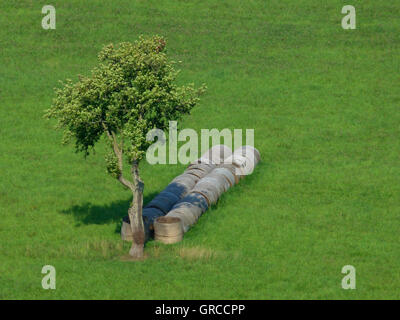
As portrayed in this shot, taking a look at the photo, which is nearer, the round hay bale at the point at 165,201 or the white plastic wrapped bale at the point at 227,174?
the round hay bale at the point at 165,201

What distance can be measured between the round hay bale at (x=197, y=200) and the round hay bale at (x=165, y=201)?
1.77 feet

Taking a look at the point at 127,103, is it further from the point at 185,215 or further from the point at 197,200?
the point at 197,200

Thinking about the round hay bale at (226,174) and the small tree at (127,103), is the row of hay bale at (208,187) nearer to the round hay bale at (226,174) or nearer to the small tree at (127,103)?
the round hay bale at (226,174)

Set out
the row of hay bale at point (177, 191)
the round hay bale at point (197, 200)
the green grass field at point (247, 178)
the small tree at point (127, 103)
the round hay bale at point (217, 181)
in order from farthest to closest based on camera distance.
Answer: the round hay bale at point (217, 181), the round hay bale at point (197, 200), the row of hay bale at point (177, 191), the small tree at point (127, 103), the green grass field at point (247, 178)

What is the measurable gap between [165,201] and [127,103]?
268 inches

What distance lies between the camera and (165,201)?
33031 mm

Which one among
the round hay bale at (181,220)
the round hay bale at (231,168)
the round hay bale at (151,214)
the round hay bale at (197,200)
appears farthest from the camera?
the round hay bale at (231,168)

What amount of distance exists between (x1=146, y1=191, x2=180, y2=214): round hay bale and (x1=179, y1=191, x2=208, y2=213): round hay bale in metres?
0.54

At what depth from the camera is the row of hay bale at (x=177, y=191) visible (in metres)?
30.5

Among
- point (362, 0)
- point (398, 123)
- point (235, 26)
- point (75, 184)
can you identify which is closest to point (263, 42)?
point (235, 26)

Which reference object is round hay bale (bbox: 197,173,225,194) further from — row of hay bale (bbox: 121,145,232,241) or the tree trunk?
the tree trunk

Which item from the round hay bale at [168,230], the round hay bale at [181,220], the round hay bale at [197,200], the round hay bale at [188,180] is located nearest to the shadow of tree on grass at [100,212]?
the round hay bale at [188,180]

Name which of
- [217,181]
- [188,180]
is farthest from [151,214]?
[217,181]

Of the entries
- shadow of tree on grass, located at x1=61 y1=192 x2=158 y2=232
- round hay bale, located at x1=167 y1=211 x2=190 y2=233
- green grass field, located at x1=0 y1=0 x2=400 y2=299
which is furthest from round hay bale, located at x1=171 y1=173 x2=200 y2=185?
round hay bale, located at x1=167 y1=211 x2=190 y2=233
